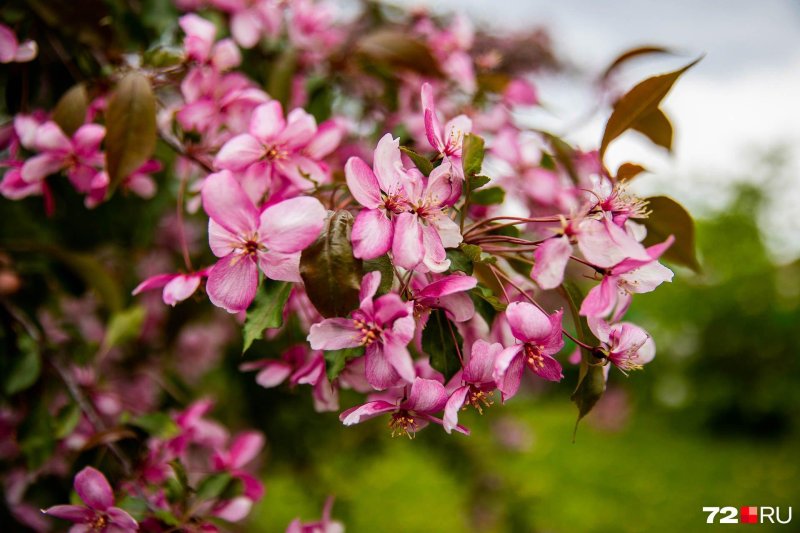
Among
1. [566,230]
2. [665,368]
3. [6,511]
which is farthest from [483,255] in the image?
[665,368]

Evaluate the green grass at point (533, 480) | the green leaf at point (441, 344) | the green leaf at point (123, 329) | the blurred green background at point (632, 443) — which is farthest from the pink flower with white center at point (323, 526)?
the green grass at point (533, 480)

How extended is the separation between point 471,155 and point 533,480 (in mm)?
4410

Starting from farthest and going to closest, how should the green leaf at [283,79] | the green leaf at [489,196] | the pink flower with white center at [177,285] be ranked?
the green leaf at [283,79], the green leaf at [489,196], the pink flower with white center at [177,285]

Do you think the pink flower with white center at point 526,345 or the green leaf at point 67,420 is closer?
the pink flower with white center at point 526,345

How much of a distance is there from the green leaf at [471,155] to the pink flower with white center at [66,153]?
457 mm

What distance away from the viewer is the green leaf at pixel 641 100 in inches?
24.1

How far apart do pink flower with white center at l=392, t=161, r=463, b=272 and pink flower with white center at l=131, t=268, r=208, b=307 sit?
0.22m

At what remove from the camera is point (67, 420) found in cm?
88

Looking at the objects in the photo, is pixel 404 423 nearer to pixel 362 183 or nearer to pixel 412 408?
pixel 412 408

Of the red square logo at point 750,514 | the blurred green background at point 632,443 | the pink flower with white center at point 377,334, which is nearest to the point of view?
the pink flower with white center at point 377,334

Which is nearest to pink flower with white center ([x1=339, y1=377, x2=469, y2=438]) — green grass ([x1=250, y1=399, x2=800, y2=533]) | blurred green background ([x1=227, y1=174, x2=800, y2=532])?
blurred green background ([x1=227, y1=174, x2=800, y2=532])

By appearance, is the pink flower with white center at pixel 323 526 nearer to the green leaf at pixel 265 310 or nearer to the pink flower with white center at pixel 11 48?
the green leaf at pixel 265 310

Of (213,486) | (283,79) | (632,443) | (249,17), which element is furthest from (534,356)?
(632,443)

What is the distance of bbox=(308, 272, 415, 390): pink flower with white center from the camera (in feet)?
1.60
